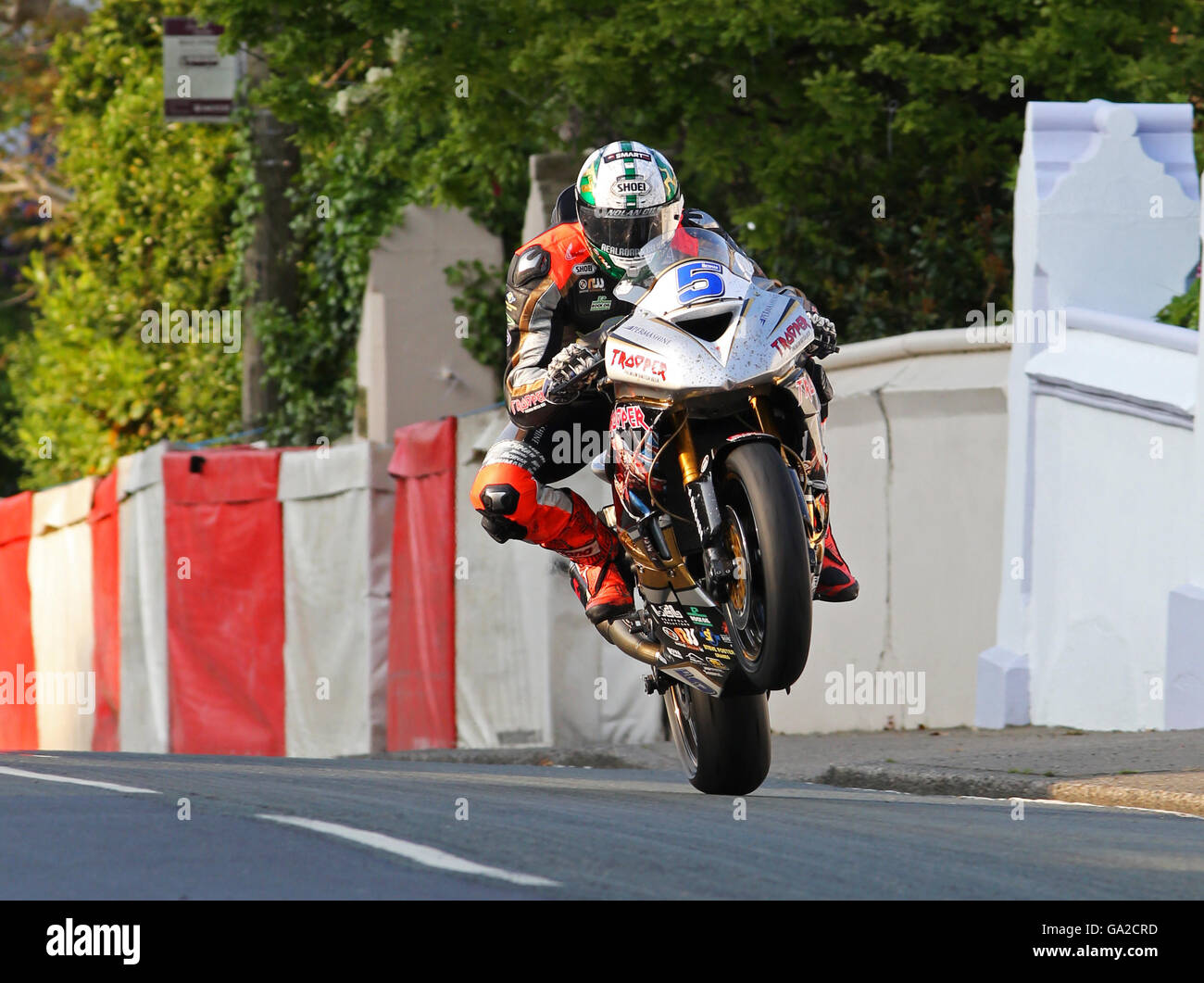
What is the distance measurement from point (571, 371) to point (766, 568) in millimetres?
1491

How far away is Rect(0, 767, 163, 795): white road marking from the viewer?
8438 mm

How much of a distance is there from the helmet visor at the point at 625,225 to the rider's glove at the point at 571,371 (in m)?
0.41

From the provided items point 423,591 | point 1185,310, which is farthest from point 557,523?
point 423,591

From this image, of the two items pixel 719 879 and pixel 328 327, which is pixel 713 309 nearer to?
pixel 719 879

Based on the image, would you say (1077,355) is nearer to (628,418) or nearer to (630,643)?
(630,643)

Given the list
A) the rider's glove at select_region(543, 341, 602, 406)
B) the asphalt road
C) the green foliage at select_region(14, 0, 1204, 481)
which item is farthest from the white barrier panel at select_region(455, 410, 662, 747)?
the rider's glove at select_region(543, 341, 602, 406)

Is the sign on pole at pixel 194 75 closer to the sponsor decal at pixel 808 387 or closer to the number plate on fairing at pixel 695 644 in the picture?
the number plate on fairing at pixel 695 644

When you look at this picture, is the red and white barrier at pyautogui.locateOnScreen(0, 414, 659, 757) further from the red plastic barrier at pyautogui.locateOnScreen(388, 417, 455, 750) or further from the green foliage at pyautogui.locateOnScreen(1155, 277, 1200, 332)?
the green foliage at pyautogui.locateOnScreen(1155, 277, 1200, 332)

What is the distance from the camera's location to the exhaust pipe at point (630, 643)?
842 cm

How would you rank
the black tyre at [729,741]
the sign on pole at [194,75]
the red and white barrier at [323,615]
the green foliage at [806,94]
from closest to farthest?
1. the black tyre at [729,741]
2. the red and white barrier at [323,615]
3. the green foliage at [806,94]
4. the sign on pole at [194,75]

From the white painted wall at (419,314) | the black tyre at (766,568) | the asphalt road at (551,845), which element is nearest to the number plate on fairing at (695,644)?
the black tyre at (766,568)

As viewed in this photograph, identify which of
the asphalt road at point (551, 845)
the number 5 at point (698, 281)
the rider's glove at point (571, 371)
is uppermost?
the number 5 at point (698, 281)

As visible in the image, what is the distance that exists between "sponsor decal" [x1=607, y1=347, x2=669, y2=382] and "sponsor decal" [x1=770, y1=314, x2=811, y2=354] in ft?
1.31
